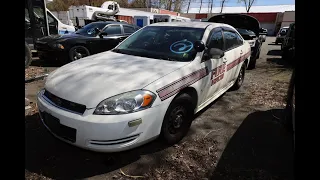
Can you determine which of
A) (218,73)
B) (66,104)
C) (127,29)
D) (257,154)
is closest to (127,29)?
(127,29)

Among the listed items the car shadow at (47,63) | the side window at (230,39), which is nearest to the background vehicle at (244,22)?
the side window at (230,39)

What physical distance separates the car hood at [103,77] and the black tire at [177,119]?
1.34 feet

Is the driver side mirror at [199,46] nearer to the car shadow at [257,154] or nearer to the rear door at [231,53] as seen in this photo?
the rear door at [231,53]

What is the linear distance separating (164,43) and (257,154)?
2058mm

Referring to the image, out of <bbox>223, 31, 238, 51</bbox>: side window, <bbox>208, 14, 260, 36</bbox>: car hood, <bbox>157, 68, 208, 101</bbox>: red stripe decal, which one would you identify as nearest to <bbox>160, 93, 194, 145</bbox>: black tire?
<bbox>157, 68, 208, 101</bbox>: red stripe decal

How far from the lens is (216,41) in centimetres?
384

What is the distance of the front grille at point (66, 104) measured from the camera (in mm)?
2305

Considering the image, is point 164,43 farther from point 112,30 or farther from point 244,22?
point 244,22

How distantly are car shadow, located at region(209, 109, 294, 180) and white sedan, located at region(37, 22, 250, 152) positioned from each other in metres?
0.69

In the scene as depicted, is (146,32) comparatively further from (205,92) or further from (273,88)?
(273,88)

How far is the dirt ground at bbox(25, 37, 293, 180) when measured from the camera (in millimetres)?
2514

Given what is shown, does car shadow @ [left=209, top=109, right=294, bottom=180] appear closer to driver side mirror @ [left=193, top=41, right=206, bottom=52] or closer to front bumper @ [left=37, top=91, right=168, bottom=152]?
front bumper @ [left=37, top=91, right=168, bottom=152]

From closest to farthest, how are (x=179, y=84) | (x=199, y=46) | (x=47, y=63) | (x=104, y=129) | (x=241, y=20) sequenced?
(x=104, y=129)
(x=179, y=84)
(x=199, y=46)
(x=47, y=63)
(x=241, y=20)
